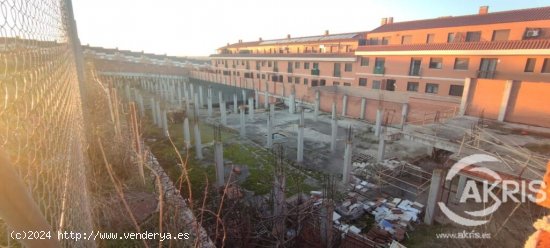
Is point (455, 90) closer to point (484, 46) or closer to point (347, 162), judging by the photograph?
point (484, 46)

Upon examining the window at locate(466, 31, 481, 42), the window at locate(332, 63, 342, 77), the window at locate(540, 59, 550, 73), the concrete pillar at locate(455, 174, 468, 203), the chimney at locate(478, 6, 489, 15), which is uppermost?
the chimney at locate(478, 6, 489, 15)

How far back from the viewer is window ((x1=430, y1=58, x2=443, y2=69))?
20.5 metres

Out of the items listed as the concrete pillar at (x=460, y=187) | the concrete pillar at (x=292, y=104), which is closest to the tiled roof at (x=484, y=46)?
the concrete pillar at (x=292, y=104)

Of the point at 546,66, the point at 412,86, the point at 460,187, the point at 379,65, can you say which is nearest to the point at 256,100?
the point at 379,65

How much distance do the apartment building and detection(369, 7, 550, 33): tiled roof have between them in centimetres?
6

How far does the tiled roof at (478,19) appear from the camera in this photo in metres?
18.5

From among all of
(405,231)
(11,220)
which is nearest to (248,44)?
(405,231)

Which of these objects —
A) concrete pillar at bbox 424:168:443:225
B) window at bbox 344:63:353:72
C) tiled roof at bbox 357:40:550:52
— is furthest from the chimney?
concrete pillar at bbox 424:168:443:225

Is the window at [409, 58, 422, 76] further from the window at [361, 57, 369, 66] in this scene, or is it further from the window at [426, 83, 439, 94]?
the window at [361, 57, 369, 66]

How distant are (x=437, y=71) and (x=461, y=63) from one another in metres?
1.60

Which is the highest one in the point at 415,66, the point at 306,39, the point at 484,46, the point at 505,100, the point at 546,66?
the point at 306,39

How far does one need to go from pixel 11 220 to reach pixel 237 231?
17.0 feet

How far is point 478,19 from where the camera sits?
69.6 ft

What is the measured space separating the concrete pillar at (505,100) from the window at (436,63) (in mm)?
7545
